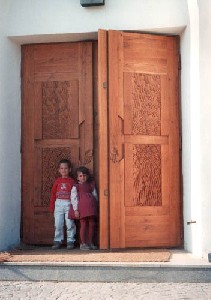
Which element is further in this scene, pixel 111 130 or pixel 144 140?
pixel 144 140

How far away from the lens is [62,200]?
19.1 ft

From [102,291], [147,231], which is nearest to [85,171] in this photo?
[147,231]


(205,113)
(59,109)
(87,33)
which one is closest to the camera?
(205,113)

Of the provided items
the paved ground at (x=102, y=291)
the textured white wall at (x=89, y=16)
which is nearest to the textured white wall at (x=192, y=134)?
the textured white wall at (x=89, y=16)

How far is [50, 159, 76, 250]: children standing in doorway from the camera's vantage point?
5785 millimetres

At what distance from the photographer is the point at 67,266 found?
15.5 ft

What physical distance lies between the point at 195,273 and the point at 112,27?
8.81ft

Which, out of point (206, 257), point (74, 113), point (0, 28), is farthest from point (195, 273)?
point (0, 28)

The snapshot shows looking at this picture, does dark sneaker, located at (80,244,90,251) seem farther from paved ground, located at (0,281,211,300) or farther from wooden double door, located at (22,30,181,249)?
paved ground, located at (0,281,211,300)

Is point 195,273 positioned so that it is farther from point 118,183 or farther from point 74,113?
point 74,113

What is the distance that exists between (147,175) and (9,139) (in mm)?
1551

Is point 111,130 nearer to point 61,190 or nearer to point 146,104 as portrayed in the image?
point 146,104

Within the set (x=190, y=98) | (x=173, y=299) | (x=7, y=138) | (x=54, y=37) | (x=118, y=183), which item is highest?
(x=54, y=37)

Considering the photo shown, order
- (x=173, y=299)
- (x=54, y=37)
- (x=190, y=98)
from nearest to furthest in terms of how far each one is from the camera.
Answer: (x=173, y=299), (x=190, y=98), (x=54, y=37)
